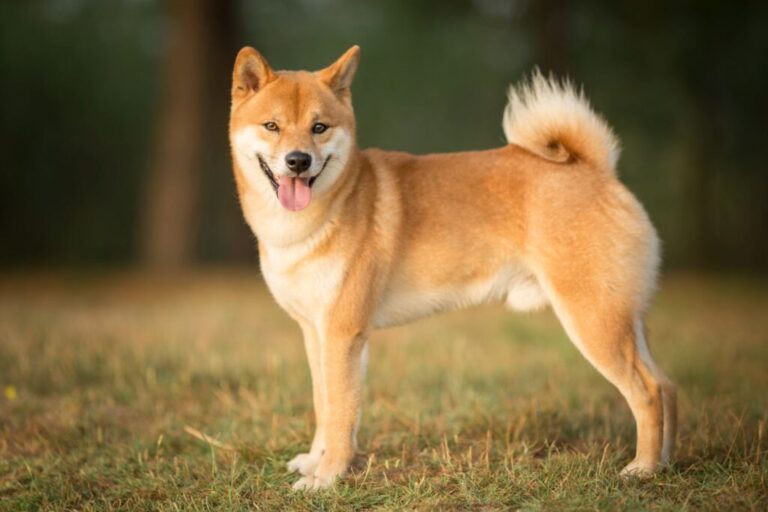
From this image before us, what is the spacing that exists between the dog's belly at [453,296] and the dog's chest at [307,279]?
298 mm

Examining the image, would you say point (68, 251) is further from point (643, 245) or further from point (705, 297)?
point (643, 245)

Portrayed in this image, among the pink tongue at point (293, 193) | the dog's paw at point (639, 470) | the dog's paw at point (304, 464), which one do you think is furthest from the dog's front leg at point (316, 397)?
the dog's paw at point (639, 470)

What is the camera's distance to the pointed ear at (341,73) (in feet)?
13.1

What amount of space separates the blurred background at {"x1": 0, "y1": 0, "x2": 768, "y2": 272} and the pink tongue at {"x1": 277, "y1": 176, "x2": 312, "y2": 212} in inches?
315

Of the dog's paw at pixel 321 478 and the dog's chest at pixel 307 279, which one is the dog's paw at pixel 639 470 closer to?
the dog's paw at pixel 321 478

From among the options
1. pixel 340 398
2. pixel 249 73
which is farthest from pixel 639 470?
pixel 249 73

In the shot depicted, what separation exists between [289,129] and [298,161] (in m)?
0.20

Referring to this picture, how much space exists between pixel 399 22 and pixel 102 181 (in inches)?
256

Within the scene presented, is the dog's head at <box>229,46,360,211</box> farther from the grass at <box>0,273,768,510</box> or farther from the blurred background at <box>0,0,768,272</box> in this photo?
the blurred background at <box>0,0,768,272</box>

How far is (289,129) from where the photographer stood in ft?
12.3

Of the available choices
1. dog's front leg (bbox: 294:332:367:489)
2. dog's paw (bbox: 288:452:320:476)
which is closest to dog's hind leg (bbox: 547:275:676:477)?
dog's front leg (bbox: 294:332:367:489)

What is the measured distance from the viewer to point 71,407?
4.75 meters

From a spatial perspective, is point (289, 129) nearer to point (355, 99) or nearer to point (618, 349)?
point (618, 349)

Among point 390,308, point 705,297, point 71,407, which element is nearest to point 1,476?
point 71,407
